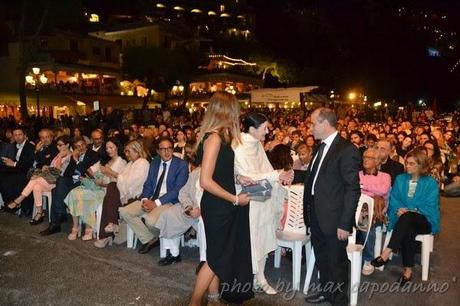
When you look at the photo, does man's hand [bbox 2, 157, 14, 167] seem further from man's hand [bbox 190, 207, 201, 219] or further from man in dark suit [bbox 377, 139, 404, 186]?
man in dark suit [bbox 377, 139, 404, 186]

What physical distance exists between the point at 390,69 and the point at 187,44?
68.9 ft

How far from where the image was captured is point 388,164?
262 inches

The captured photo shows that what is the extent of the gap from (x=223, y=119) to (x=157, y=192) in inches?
112

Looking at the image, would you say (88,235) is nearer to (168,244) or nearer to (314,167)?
(168,244)

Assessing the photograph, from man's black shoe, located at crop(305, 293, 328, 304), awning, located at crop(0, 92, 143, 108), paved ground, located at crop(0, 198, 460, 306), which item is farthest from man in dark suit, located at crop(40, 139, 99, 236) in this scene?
awning, located at crop(0, 92, 143, 108)

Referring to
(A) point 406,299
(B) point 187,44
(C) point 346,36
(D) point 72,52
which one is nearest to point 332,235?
(A) point 406,299

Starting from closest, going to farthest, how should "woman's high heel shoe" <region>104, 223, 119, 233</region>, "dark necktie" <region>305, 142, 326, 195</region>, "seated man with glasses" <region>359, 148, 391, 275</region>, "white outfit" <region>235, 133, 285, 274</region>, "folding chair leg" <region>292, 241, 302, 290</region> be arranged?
1. "white outfit" <region>235, 133, 285, 274</region>
2. "dark necktie" <region>305, 142, 326, 195</region>
3. "folding chair leg" <region>292, 241, 302, 290</region>
4. "seated man with glasses" <region>359, 148, 391, 275</region>
5. "woman's high heel shoe" <region>104, 223, 119, 233</region>

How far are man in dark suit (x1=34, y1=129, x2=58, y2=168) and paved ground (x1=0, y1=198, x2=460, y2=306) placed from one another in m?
1.74

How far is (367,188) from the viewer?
5.50 metres

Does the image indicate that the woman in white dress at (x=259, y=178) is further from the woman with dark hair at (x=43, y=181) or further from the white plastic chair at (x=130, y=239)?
the woman with dark hair at (x=43, y=181)

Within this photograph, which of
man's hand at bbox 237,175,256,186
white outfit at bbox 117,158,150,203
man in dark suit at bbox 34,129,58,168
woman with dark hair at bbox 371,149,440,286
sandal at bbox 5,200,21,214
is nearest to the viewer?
man's hand at bbox 237,175,256,186

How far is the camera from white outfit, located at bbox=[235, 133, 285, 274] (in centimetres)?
392

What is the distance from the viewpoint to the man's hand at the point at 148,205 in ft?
19.2

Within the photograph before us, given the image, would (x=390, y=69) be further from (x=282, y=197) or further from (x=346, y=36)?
(x=282, y=197)
